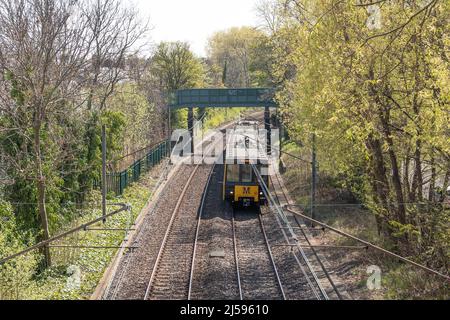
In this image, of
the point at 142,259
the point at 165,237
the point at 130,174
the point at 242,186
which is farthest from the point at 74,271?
the point at 130,174

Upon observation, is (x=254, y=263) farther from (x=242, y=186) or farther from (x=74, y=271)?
(x=242, y=186)

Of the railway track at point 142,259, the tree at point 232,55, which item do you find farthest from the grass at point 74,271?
the tree at point 232,55

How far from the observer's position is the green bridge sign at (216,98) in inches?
1839

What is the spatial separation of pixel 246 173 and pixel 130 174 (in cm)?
907

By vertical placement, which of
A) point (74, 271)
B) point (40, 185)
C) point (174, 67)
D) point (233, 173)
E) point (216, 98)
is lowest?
point (74, 271)

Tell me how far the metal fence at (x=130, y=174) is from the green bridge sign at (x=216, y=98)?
5.45m

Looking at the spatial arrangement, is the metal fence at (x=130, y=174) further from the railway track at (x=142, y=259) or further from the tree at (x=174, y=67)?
the tree at (x=174, y=67)

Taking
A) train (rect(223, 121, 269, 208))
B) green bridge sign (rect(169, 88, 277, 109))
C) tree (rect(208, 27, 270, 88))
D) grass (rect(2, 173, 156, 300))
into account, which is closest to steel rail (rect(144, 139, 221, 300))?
grass (rect(2, 173, 156, 300))

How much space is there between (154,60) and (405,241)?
45.2 metres

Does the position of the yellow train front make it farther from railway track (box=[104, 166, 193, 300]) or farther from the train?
railway track (box=[104, 166, 193, 300])

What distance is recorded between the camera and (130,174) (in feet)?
105

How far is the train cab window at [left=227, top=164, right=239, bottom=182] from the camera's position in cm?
2528

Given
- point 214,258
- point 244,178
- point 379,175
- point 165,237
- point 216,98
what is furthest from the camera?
point 216,98
